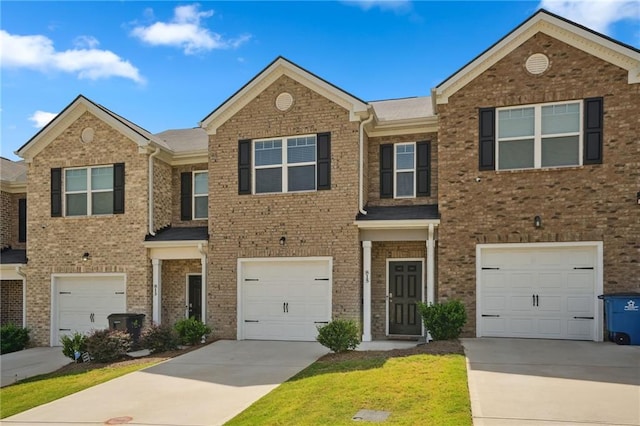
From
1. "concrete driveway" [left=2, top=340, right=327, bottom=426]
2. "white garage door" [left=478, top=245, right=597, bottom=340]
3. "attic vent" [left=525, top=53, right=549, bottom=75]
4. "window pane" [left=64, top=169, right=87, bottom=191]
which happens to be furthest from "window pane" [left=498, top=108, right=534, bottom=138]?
"window pane" [left=64, top=169, right=87, bottom=191]

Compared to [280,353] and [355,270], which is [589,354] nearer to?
[355,270]

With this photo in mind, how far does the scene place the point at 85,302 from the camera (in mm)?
15750

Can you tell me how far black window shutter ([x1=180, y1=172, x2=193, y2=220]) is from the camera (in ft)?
53.8

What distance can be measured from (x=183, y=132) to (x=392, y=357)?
12922 mm

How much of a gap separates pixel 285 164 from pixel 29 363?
348 inches

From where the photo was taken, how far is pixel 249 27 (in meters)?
12.9

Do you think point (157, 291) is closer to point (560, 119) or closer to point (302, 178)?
point (302, 178)

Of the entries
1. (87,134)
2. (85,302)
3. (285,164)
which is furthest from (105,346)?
(87,134)

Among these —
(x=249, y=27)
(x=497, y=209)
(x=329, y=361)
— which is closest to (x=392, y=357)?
(x=329, y=361)

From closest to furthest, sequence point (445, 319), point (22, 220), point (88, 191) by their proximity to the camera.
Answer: point (445, 319) → point (88, 191) → point (22, 220)

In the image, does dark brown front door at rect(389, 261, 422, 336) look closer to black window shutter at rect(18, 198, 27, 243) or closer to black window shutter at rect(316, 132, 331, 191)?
black window shutter at rect(316, 132, 331, 191)

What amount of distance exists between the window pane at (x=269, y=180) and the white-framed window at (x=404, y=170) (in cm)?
338

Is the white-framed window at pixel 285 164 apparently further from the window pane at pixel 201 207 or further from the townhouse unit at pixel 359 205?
the window pane at pixel 201 207

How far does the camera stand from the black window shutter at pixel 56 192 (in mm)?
16016
